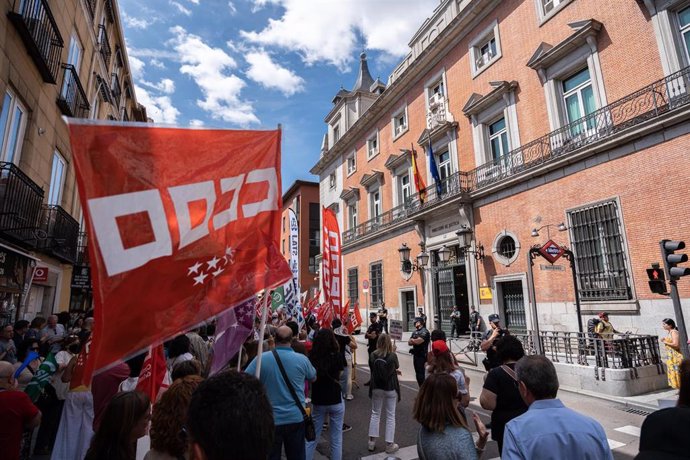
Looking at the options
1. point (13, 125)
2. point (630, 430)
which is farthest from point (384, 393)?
point (13, 125)

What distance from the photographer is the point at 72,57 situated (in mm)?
12188

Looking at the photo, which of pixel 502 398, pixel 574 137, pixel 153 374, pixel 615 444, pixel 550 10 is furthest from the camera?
pixel 550 10

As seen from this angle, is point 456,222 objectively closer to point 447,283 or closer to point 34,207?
point 447,283

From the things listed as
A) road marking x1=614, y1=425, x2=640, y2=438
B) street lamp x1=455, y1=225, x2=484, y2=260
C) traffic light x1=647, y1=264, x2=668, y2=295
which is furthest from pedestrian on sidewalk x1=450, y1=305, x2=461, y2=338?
road marking x1=614, y1=425, x2=640, y2=438

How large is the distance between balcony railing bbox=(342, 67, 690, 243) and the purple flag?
11.9m

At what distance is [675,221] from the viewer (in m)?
10.0

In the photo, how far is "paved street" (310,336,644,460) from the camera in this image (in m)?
5.47

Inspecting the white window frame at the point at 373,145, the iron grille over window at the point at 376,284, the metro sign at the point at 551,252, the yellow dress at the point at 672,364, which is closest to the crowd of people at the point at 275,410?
the yellow dress at the point at 672,364

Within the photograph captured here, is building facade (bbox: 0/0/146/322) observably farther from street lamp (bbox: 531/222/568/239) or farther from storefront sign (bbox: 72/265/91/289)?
street lamp (bbox: 531/222/568/239)

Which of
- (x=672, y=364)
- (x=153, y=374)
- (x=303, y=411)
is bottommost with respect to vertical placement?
(x=672, y=364)

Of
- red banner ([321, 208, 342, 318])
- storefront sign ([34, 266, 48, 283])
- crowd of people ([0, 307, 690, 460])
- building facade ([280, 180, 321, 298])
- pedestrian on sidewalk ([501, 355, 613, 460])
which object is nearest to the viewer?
crowd of people ([0, 307, 690, 460])

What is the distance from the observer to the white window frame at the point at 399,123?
23.1 metres

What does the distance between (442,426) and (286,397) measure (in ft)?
5.40

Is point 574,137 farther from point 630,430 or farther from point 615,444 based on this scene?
point 615,444
